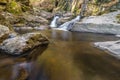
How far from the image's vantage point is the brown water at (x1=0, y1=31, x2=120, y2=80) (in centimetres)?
649

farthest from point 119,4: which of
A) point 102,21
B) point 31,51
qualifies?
point 31,51

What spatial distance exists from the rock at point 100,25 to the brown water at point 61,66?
8129mm

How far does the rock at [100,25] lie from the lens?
17.6 metres

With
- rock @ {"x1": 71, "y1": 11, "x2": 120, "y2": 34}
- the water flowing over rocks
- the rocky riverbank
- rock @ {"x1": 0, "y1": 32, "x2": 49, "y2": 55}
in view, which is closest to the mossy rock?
rock @ {"x1": 71, "y1": 11, "x2": 120, "y2": 34}

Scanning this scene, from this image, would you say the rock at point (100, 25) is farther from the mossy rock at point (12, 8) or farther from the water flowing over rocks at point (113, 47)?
the mossy rock at point (12, 8)

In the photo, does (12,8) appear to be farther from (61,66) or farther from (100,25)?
(61,66)

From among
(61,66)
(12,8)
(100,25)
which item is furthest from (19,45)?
(12,8)

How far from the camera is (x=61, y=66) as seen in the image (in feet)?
24.7

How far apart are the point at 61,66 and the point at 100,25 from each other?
1156 centimetres

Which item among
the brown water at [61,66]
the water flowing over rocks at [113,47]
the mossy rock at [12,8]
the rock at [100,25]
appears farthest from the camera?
the mossy rock at [12,8]

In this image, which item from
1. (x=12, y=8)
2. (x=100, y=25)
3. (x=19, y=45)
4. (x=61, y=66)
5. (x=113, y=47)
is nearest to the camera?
(x=61, y=66)

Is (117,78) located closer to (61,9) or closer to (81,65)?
(81,65)

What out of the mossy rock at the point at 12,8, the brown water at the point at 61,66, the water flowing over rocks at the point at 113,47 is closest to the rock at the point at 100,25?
the water flowing over rocks at the point at 113,47

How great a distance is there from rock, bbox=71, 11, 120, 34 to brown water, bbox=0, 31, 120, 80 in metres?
8.13
